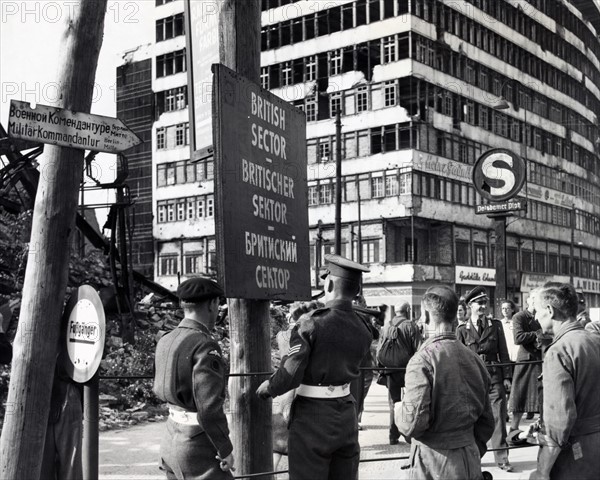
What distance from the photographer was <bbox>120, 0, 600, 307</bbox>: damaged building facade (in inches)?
1876

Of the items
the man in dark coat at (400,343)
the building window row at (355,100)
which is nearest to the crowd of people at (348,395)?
the man in dark coat at (400,343)

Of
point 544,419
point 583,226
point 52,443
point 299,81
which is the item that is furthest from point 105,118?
point 583,226

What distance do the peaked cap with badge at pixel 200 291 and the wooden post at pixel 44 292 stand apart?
142 cm

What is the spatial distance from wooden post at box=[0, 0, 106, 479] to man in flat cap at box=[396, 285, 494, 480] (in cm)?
240

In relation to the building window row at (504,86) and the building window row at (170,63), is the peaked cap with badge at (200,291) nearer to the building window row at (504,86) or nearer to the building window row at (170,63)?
the building window row at (504,86)

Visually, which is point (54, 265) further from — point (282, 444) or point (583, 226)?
point (583, 226)

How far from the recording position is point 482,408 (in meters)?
4.64

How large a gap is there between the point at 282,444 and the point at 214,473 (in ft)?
6.29

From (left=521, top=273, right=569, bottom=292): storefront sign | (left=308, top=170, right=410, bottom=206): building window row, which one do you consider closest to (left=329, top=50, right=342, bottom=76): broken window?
(left=308, top=170, right=410, bottom=206): building window row

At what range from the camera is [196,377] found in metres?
4.26

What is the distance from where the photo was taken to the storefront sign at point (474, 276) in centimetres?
4984

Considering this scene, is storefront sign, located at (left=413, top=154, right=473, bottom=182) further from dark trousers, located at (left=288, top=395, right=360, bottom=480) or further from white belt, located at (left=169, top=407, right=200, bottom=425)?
white belt, located at (left=169, top=407, right=200, bottom=425)

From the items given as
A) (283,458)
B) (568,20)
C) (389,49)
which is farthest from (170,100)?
(283,458)

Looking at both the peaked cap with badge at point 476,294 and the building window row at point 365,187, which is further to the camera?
the building window row at point 365,187
